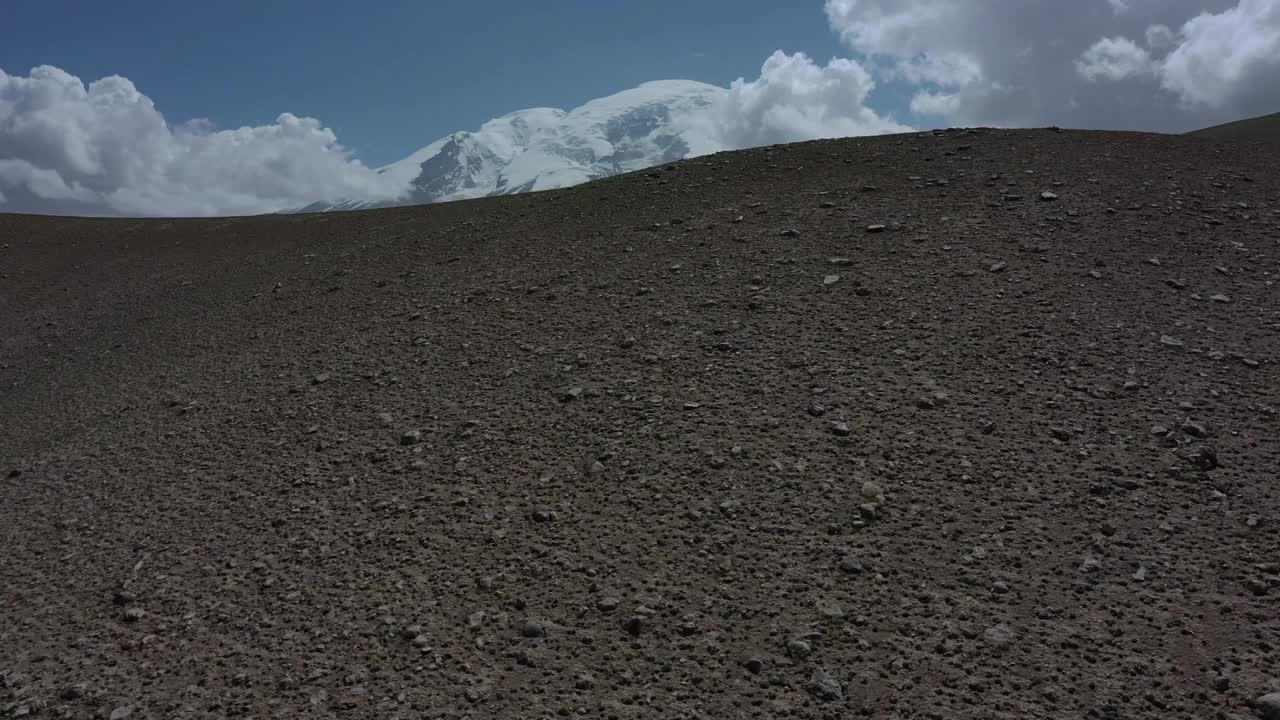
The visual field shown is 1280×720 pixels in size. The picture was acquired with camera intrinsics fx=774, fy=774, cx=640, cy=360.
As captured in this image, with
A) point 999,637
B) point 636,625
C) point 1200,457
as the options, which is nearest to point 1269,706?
point 999,637

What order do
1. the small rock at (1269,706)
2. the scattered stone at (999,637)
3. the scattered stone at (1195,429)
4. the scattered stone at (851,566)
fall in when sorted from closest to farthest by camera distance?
the small rock at (1269,706), the scattered stone at (999,637), the scattered stone at (851,566), the scattered stone at (1195,429)

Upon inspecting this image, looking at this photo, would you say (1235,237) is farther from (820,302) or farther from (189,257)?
(189,257)

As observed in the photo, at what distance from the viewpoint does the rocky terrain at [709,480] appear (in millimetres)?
4598

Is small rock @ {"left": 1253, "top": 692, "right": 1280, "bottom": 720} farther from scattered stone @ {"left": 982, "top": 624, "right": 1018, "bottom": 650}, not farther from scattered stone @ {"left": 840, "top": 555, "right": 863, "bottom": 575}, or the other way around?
scattered stone @ {"left": 840, "top": 555, "right": 863, "bottom": 575}

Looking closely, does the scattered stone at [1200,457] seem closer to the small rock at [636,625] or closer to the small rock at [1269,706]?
the small rock at [1269,706]

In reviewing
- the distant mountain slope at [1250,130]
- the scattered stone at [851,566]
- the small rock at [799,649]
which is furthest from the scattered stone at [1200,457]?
the distant mountain slope at [1250,130]

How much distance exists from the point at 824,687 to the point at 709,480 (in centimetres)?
223

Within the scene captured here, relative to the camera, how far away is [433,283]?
12.7 metres

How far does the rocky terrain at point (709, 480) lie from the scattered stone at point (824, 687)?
5cm

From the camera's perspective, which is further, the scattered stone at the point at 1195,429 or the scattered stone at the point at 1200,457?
the scattered stone at the point at 1195,429

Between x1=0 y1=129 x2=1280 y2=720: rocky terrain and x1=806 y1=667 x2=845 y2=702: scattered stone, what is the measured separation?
0.15 ft

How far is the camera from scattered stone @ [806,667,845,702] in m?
4.30

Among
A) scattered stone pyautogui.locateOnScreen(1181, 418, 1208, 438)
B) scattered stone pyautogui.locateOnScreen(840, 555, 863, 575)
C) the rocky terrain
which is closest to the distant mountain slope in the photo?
the rocky terrain

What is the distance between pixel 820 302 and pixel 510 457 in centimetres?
449
